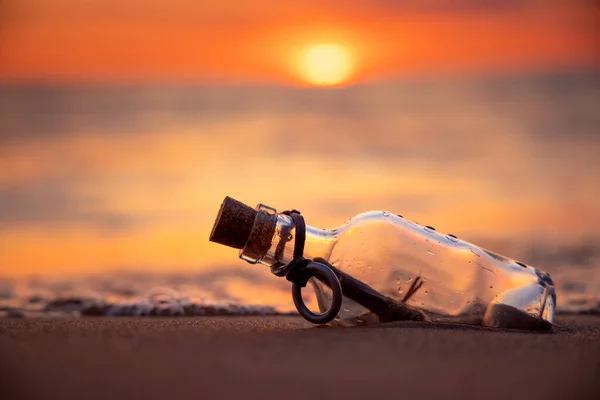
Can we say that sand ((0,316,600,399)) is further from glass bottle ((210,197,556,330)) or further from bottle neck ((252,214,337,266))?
bottle neck ((252,214,337,266))

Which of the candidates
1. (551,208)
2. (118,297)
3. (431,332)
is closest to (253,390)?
(431,332)

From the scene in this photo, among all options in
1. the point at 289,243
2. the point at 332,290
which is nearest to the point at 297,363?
the point at 332,290

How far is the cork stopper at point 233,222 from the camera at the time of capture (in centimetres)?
315

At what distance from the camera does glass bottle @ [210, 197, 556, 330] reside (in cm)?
317

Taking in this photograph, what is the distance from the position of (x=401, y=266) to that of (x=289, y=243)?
1.37ft

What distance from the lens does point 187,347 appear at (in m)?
2.89

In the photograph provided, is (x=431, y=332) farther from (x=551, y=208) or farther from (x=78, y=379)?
(x=551, y=208)

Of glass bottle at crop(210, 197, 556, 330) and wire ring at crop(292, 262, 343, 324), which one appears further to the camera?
→ glass bottle at crop(210, 197, 556, 330)

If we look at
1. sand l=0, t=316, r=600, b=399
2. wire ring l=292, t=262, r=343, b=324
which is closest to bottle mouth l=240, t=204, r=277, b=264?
wire ring l=292, t=262, r=343, b=324

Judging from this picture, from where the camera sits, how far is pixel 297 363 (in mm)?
2631

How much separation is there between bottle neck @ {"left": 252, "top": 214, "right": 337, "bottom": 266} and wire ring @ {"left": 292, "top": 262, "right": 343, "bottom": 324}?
0.11m

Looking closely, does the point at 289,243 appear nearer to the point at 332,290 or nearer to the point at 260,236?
the point at 260,236

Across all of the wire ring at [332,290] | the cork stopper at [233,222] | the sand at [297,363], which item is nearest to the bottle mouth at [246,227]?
the cork stopper at [233,222]

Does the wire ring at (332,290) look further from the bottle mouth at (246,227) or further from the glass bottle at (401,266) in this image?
the bottle mouth at (246,227)
